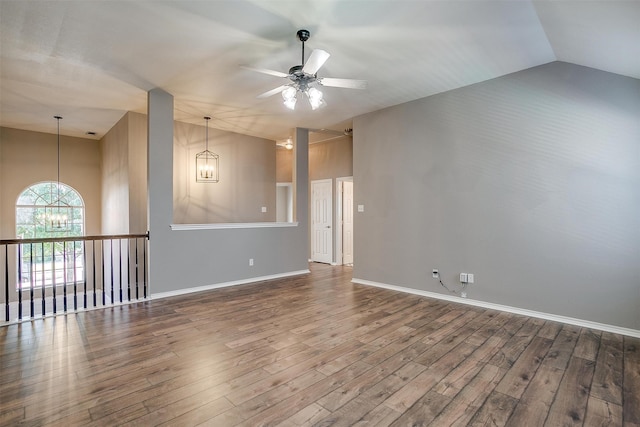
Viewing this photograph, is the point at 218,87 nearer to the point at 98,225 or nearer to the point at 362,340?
the point at 362,340

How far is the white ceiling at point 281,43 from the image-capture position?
2514mm

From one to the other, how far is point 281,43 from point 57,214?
6.90 metres

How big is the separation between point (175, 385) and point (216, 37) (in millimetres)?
3069

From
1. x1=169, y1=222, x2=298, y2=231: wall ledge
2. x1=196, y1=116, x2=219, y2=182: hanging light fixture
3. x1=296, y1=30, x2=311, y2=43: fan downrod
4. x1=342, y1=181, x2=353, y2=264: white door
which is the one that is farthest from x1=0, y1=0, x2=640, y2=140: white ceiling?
x1=342, y1=181, x2=353, y2=264: white door

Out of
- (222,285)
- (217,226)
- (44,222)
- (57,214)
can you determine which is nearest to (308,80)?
(217,226)

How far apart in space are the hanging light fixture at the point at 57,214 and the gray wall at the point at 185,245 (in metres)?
4.27

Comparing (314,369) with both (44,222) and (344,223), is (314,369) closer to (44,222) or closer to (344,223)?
(344,223)

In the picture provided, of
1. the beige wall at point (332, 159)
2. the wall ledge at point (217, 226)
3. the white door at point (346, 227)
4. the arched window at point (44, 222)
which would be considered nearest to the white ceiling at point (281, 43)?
the wall ledge at point (217, 226)

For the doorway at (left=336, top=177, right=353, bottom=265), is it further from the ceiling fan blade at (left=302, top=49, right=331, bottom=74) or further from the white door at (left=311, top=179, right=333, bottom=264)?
the ceiling fan blade at (left=302, top=49, right=331, bottom=74)

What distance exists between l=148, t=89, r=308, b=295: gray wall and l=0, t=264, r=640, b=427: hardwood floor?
87 centimetres

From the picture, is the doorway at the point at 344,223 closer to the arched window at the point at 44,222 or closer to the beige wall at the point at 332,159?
the beige wall at the point at 332,159

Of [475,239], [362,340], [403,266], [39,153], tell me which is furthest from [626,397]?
[39,153]

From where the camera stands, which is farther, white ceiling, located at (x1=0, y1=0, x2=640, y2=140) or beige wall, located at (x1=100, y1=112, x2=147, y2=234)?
beige wall, located at (x1=100, y1=112, x2=147, y2=234)

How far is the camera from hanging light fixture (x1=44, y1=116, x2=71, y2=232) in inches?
266
